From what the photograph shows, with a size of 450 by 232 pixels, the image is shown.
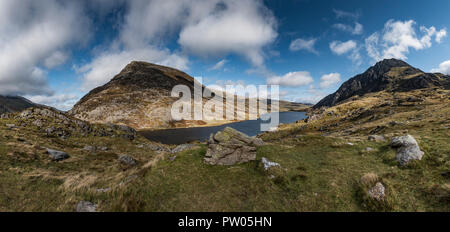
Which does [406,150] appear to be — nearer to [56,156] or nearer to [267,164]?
[267,164]

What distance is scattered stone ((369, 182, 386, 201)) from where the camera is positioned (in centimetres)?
956

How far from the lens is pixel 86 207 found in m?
9.76

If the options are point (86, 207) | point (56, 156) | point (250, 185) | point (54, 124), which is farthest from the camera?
point (54, 124)

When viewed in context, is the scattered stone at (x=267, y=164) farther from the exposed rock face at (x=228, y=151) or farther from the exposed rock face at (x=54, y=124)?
the exposed rock face at (x=54, y=124)

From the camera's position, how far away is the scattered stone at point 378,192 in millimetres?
9562

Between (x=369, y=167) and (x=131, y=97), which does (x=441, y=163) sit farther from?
(x=131, y=97)

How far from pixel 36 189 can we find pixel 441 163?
96.2 ft

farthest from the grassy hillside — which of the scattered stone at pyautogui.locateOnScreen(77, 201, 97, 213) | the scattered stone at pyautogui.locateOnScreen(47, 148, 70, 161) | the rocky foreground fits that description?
the scattered stone at pyautogui.locateOnScreen(47, 148, 70, 161)

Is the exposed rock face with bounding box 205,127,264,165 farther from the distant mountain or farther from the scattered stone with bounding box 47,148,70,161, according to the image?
the distant mountain

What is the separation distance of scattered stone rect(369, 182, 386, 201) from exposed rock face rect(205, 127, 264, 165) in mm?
9179

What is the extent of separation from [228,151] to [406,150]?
51.3 feet

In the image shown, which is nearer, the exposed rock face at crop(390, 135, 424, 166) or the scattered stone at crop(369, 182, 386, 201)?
the scattered stone at crop(369, 182, 386, 201)

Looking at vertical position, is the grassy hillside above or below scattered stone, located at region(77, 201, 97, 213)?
above

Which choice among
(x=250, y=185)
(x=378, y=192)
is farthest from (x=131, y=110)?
(x=378, y=192)
